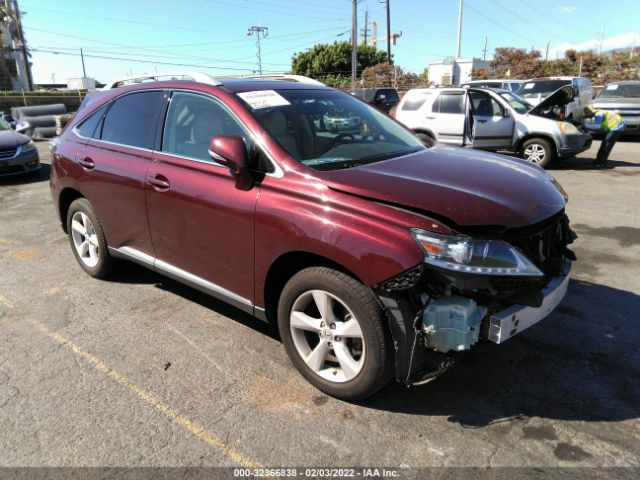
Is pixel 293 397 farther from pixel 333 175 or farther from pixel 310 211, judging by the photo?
pixel 333 175

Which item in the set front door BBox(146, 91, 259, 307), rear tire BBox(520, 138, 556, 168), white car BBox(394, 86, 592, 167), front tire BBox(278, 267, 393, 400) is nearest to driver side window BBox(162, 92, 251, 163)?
front door BBox(146, 91, 259, 307)

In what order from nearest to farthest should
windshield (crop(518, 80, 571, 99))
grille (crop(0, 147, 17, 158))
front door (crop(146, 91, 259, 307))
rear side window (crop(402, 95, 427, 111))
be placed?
front door (crop(146, 91, 259, 307)) → grille (crop(0, 147, 17, 158)) → rear side window (crop(402, 95, 427, 111)) → windshield (crop(518, 80, 571, 99))

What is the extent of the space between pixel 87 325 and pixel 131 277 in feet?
3.30

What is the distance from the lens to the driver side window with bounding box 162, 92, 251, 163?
334 cm

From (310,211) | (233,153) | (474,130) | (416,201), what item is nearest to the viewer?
(416,201)

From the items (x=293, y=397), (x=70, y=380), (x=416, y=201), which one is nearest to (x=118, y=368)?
(x=70, y=380)

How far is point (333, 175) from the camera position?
2824mm

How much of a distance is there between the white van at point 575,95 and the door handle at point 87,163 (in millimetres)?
9979

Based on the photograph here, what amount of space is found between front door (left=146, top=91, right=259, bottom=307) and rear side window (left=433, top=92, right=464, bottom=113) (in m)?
8.72

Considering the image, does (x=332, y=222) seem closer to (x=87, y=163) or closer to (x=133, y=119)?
(x=133, y=119)

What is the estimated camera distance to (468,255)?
2.39 meters

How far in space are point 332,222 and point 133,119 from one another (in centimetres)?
238

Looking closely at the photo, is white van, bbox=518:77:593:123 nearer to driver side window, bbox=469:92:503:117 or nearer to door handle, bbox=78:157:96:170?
driver side window, bbox=469:92:503:117

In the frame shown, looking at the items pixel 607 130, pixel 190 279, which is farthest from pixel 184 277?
pixel 607 130
